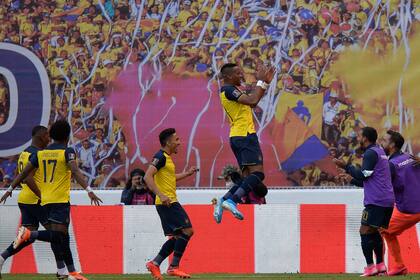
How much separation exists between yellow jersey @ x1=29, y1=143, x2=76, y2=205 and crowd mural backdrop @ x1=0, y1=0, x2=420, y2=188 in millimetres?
5128

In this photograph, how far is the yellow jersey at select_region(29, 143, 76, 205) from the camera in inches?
586

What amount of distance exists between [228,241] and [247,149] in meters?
3.78

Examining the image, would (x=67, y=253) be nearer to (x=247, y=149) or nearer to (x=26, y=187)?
(x=26, y=187)

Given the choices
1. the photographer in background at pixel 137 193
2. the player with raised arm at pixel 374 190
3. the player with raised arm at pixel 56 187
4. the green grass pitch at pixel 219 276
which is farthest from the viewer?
the photographer in background at pixel 137 193

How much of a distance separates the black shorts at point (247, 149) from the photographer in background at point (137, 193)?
4.48 m

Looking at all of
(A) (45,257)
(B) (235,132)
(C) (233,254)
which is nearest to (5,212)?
(A) (45,257)

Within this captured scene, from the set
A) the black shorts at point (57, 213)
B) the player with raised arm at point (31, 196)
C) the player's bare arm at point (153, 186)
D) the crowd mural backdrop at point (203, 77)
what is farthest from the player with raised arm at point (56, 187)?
the crowd mural backdrop at point (203, 77)

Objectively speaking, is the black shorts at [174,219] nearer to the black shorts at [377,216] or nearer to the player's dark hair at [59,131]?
the player's dark hair at [59,131]

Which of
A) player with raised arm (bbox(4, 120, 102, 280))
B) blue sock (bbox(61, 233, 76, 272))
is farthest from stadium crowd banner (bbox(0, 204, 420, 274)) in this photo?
player with raised arm (bbox(4, 120, 102, 280))

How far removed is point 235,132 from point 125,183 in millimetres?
5587

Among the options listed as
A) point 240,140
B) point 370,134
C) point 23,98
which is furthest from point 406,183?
point 23,98

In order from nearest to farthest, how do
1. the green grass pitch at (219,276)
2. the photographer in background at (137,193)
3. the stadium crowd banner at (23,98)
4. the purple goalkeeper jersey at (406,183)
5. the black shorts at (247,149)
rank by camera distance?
1. the black shorts at (247,149)
2. the green grass pitch at (219,276)
3. the purple goalkeeper jersey at (406,183)
4. the photographer in background at (137,193)
5. the stadium crowd banner at (23,98)

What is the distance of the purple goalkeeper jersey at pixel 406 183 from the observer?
53.2ft

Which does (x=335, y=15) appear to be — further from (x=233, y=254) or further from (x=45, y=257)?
(x=45, y=257)
